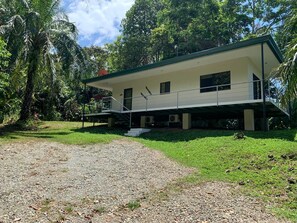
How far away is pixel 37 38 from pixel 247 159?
48.2ft

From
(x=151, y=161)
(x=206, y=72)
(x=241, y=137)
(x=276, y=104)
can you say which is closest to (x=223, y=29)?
(x=206, y=72)

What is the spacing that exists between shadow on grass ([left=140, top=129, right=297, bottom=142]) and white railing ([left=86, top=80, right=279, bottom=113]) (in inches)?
61.7

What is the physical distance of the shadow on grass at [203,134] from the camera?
13.1 m

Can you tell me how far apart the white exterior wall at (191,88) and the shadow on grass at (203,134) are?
186 cm

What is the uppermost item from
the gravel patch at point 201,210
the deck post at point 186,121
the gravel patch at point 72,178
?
the deck post at point 186,121

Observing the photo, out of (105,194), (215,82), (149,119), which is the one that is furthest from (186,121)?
(105,194)

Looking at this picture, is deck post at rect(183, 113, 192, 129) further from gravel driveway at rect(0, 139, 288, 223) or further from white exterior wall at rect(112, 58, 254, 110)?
gravel driveway at rect(0, 139, 288, 223)

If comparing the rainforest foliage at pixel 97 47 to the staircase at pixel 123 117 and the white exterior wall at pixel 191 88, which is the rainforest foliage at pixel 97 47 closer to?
the white exterior wall at pixel 191 88

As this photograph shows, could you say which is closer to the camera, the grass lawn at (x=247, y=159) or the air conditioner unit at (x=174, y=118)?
the grass lawn at (x=247, y=159)

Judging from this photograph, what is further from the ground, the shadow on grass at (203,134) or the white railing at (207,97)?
the white railing at (207,97)

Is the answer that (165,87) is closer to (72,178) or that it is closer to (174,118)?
(174,118)

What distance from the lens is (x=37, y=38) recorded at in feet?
58.6

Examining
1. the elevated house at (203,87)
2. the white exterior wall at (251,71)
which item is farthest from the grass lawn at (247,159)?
the white exterior wall at (251,71)

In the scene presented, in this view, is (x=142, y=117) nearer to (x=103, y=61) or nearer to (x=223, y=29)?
(x=223, y=29)
